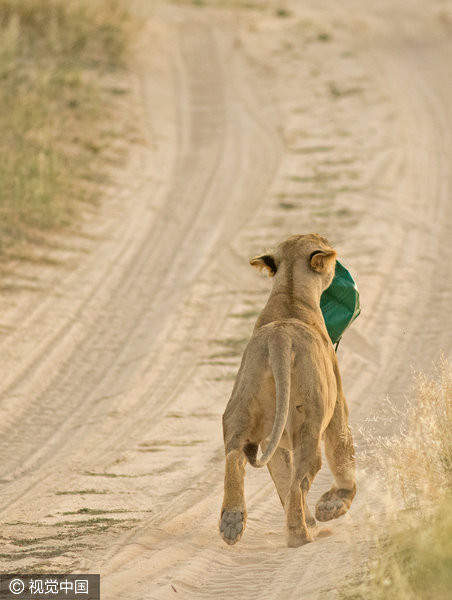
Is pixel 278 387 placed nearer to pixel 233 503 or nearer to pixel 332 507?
pixel 233 503

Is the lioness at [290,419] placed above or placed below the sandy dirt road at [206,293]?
above

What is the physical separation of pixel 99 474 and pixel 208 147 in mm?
10029

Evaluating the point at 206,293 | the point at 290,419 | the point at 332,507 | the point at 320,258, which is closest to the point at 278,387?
the point at 290,419

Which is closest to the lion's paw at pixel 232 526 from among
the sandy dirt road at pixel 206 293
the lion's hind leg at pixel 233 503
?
the lion's hind leg at pixel 233 503

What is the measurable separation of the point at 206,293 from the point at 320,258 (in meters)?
5.80

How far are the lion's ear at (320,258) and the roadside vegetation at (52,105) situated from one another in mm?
7220

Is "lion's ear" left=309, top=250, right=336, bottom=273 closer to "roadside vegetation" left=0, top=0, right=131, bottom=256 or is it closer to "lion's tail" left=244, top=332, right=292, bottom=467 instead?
"lion's tail" left=244, top=332, right=292, bottom=467

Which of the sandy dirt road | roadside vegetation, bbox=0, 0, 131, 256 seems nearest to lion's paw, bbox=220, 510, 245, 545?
the sandy dirt road

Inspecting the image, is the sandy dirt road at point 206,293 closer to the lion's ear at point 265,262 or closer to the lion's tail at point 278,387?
the lion's tail at point 278,387

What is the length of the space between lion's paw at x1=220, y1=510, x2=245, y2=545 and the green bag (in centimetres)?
167

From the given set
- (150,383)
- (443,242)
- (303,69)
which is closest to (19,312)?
(150,383)

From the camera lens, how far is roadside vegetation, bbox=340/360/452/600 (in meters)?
4.43

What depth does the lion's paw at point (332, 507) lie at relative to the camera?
19.1 ft

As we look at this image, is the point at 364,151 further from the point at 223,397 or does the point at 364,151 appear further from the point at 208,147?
the point at 223,397
